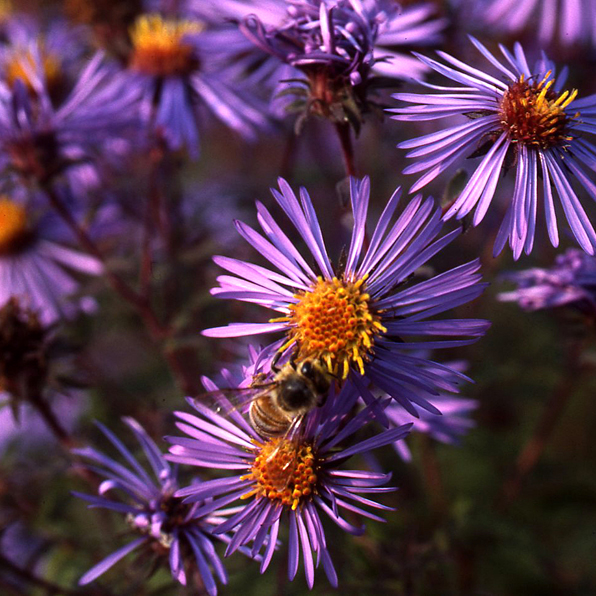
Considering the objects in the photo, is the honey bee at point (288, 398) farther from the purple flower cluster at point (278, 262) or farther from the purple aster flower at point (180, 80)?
the purple aster flower at point (180, 80)

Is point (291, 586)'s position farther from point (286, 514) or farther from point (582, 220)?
point (582, 220)

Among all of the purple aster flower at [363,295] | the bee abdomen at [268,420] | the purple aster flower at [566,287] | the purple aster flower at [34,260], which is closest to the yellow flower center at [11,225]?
the purple aster flower at [34,260]

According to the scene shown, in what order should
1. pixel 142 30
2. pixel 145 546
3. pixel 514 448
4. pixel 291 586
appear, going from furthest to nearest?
pixel 514 448, pixel 142 30, pixel 291 586, pixel 145 546

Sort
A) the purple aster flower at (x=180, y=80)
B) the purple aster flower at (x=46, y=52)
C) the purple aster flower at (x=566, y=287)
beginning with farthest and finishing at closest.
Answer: the purple aster flower at (x=46, y=52) < the purple aster flower at (x=180, y=80) < the purple aster flower at (x=566, y=287)

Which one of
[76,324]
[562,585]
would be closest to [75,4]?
[76,324]

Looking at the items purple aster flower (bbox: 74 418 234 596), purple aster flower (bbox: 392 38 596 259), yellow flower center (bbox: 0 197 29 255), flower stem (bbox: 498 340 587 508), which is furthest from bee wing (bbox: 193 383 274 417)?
yellow flower center (bbox: 0 197 29 255)

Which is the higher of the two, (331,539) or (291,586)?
(331,539)

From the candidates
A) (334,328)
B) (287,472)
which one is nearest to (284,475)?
(287,472)

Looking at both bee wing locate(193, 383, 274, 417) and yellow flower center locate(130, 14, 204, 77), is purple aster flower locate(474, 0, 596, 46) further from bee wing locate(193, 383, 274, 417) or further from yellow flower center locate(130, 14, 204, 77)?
bee wing locate(193, 383, 274, 417)
